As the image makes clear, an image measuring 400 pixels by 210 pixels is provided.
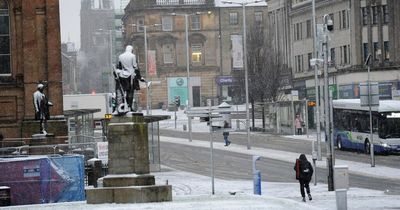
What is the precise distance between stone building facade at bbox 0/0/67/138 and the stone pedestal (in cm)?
1728

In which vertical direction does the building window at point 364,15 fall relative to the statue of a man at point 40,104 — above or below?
above

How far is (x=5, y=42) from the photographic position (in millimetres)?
44375

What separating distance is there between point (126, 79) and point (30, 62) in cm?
1732

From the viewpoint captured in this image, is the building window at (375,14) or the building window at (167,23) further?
the building window at (167,23)

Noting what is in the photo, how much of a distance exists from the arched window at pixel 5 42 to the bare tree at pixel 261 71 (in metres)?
37.7

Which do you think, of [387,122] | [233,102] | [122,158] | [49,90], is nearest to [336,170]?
[122,158]

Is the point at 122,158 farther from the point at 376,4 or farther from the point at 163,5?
the point at 163,5

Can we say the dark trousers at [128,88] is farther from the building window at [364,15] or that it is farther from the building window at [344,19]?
Answer: the building window at [344,19]

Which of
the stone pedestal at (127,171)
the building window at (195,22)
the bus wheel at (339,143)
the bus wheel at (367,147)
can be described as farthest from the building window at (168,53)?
the stone pedestal at (127,171)

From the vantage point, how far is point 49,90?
143 ft

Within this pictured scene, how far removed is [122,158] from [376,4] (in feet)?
177

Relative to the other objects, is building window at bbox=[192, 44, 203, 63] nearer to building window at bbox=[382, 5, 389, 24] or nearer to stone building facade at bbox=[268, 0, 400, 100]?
stone building facade at bbox=[268, 0, 400, 100]

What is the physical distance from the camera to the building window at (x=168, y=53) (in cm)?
11544

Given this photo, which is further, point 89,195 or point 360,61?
point 360,61
